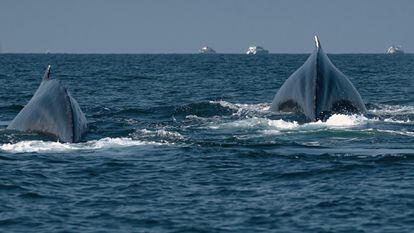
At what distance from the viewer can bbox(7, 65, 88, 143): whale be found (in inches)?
1081

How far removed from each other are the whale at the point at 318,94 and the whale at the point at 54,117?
865 cm

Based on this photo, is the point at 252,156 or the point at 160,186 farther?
the point at 252,156

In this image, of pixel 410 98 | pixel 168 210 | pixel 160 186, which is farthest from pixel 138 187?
pixel 410 98

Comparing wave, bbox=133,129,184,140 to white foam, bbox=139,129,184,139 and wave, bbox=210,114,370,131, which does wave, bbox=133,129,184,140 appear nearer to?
white foam, bbox=139,129,184,139

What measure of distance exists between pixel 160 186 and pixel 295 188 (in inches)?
117

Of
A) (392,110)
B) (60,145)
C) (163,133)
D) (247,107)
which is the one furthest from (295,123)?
(247,107)

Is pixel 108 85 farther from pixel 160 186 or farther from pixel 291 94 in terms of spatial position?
pixel 160 186

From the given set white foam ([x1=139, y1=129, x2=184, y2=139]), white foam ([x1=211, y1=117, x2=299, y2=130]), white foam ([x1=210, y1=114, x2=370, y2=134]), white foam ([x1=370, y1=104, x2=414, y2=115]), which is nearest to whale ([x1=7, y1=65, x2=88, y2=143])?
white foam ([x1=139, y1=129, x2=184, y2=139])

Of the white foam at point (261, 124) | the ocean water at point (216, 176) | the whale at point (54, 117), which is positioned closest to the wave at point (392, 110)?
the ocean water at point (216, 176)

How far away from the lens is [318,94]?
34.0m

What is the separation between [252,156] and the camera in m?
24.2

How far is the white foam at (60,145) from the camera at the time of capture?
2516 centimetres

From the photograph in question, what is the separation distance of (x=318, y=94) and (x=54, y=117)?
35.2ft

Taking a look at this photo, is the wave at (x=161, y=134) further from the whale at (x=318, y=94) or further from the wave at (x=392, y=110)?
the wave at (x=392, y=110)
